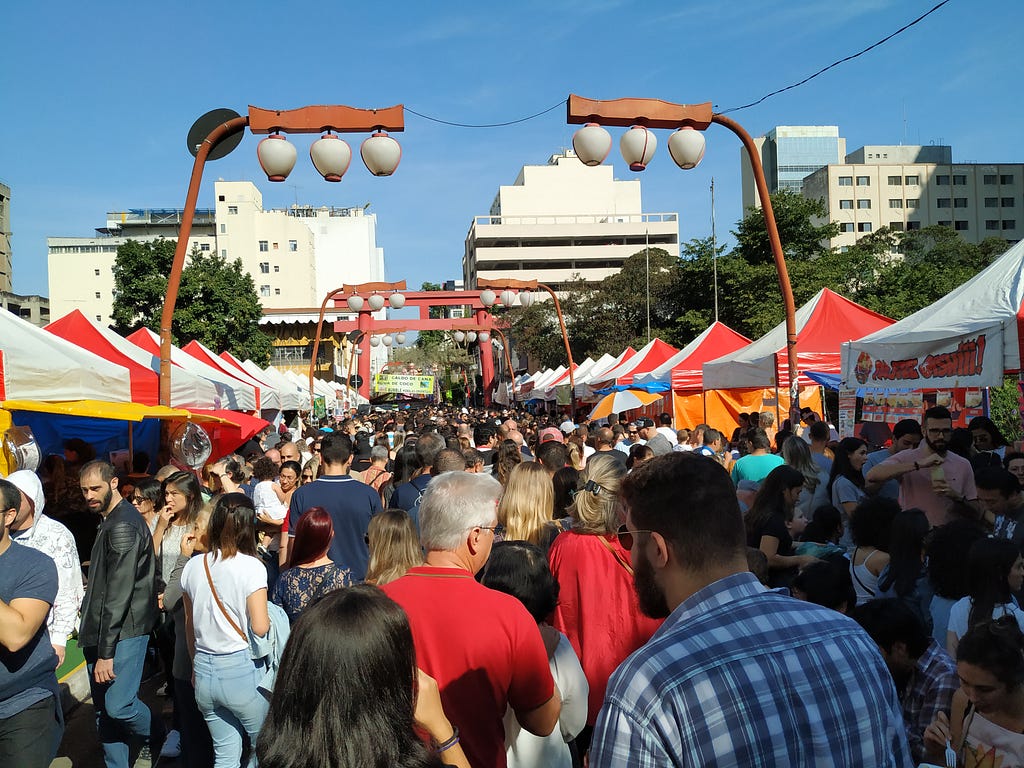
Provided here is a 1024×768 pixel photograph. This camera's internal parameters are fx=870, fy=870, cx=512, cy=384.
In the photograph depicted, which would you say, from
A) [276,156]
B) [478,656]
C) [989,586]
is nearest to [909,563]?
[989,586]

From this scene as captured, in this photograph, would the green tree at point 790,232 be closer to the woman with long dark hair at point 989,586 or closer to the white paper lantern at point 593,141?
the white paper lantern at point 593,141

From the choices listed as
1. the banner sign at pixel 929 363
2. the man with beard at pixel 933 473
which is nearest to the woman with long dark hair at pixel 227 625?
the man with beard at pixel 933 473

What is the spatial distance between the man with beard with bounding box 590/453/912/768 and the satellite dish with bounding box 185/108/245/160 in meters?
8.46

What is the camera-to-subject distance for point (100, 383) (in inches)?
321

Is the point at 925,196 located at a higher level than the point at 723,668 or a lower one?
higher

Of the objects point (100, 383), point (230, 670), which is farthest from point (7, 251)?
point (230, 670)

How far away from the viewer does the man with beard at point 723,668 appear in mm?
1659

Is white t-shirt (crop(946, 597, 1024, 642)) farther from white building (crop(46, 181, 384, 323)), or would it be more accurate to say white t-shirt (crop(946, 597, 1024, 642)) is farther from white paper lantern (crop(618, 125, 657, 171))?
white building (crop(46, 181, 384, 323))

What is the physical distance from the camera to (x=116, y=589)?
4.75m

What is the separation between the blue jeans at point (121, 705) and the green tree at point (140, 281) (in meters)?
45.9

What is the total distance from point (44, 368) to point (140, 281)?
43920 mm

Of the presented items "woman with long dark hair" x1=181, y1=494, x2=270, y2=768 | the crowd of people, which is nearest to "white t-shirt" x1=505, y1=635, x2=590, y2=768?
the crowd of people

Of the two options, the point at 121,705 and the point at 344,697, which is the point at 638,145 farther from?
the point at 344,697

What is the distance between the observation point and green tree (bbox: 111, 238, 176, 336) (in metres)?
47.5
